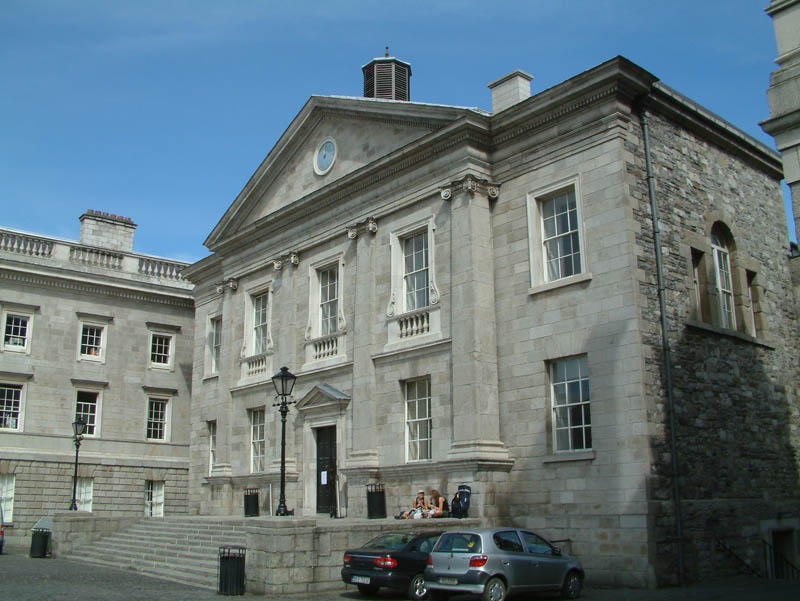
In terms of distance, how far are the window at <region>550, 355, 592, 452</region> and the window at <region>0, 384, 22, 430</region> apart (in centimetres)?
2364

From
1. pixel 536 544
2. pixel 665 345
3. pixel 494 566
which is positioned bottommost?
pixel 494 566

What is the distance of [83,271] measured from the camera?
118ft

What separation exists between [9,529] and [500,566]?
2484 centimetres

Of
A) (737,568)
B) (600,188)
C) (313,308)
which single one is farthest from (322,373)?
(737,568)

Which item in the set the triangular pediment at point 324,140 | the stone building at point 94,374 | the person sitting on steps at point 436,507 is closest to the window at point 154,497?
the stone building at point 94,374

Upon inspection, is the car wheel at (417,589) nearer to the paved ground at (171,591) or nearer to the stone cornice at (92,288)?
the paved ground at (171,591)

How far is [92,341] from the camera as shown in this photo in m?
36.1

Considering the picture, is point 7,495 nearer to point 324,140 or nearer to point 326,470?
point 326,470

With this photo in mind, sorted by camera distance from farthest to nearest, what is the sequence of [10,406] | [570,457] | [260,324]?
[10,406] < [260,324] < [570,457]

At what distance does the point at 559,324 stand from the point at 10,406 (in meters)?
24.1

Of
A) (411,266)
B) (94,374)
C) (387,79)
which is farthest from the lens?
(94,374)

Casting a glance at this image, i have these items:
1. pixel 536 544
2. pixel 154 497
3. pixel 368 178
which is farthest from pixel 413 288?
pixel 154 497

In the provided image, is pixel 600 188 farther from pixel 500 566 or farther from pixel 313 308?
pixel 313 308

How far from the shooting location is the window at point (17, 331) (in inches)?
1331
